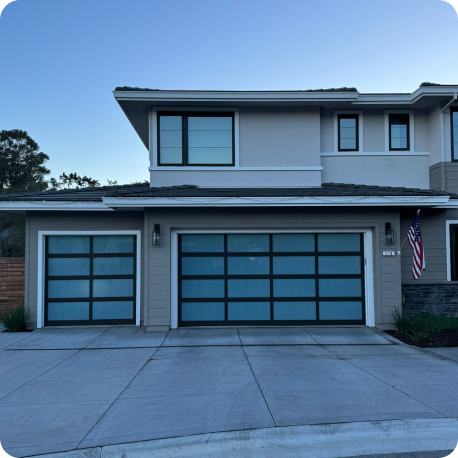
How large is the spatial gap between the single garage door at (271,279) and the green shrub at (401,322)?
737mm

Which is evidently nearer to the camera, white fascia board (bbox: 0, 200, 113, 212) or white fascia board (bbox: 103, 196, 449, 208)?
white fascia board (bbox: 103, 196, 449, 208)

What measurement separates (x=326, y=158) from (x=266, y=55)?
4.86 meters

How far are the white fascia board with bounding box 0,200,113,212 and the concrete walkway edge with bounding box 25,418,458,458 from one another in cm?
613

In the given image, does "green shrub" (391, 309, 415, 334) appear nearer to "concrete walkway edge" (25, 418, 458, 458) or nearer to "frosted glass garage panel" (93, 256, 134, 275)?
"concrete walkway edge" (25, 418, 458, 458)

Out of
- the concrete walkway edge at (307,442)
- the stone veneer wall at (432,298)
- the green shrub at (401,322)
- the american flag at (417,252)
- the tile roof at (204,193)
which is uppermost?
the tile roof at (204,193)

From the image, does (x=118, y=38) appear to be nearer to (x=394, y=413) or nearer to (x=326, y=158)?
(x=326, y=158)

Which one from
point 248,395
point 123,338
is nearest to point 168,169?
point 123,338

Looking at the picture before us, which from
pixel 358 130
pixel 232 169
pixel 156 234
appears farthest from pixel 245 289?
pixel 358 130

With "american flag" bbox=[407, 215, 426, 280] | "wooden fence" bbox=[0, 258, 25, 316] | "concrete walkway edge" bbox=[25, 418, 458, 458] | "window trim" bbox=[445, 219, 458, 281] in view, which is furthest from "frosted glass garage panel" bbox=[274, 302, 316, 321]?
"wooden fence" bbox=[0, 258, 25, 316]

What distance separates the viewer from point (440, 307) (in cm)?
976

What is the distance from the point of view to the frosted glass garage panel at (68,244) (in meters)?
9.52

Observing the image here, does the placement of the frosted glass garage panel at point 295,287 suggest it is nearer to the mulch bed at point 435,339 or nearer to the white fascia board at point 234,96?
the mulch bed at point 435,339

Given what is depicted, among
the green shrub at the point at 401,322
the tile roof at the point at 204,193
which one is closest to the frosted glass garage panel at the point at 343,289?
the green shrub at the point at 401,322

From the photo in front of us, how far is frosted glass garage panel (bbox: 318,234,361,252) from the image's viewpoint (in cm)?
937
